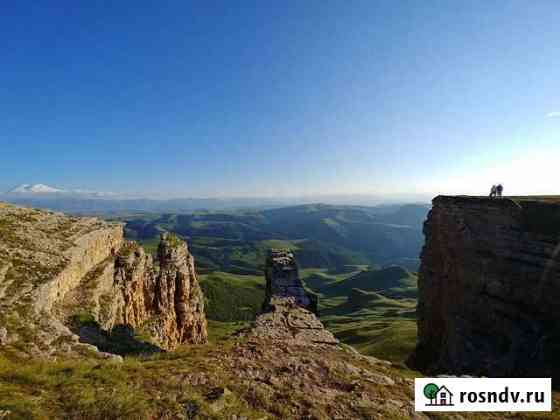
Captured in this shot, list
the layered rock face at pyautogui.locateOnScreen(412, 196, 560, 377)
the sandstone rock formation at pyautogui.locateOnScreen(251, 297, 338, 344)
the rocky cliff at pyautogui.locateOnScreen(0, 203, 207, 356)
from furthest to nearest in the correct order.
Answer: the layered rock face at pyautogui.locateOnScreen(412, 196, 560, 377)
the sandstone rock formation at pyautogui.locateOnScreen(251, 297, 338, 344)
the rocky cliff at pyautogui.locateOnScreen(0, 203, 207, 356)

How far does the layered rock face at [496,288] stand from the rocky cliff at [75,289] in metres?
34.2

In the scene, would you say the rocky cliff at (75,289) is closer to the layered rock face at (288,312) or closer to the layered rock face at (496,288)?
the layered rock face at (288,312)

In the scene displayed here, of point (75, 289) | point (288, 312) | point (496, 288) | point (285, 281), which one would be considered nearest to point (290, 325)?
point (288, 312)

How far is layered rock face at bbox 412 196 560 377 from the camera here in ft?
101

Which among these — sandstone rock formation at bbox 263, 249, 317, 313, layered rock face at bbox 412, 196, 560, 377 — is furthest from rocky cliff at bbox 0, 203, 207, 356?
layered rock face at bbox 412, 196, 560, 377

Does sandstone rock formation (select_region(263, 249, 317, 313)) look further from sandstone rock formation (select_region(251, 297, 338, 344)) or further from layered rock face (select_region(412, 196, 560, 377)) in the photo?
layered rock face (select_region(412, 196, 560, 377))

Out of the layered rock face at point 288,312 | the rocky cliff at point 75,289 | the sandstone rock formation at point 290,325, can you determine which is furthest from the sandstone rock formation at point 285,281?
the rocky cliff at point 75,289

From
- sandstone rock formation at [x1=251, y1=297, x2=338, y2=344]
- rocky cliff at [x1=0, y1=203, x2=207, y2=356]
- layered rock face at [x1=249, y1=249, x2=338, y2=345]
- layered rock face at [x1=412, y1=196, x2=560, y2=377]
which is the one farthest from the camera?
layered rock face at [x1=412, y1=196, x2=560, y2=377]

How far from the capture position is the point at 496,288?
118 ft

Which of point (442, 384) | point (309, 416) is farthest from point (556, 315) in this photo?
point (309, 416)

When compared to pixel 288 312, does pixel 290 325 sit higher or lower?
lower

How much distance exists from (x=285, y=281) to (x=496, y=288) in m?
23.8

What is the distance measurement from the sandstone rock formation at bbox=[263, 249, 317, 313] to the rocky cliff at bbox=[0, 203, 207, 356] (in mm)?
12705

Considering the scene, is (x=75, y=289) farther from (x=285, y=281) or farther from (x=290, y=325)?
(x=285, y=281)
